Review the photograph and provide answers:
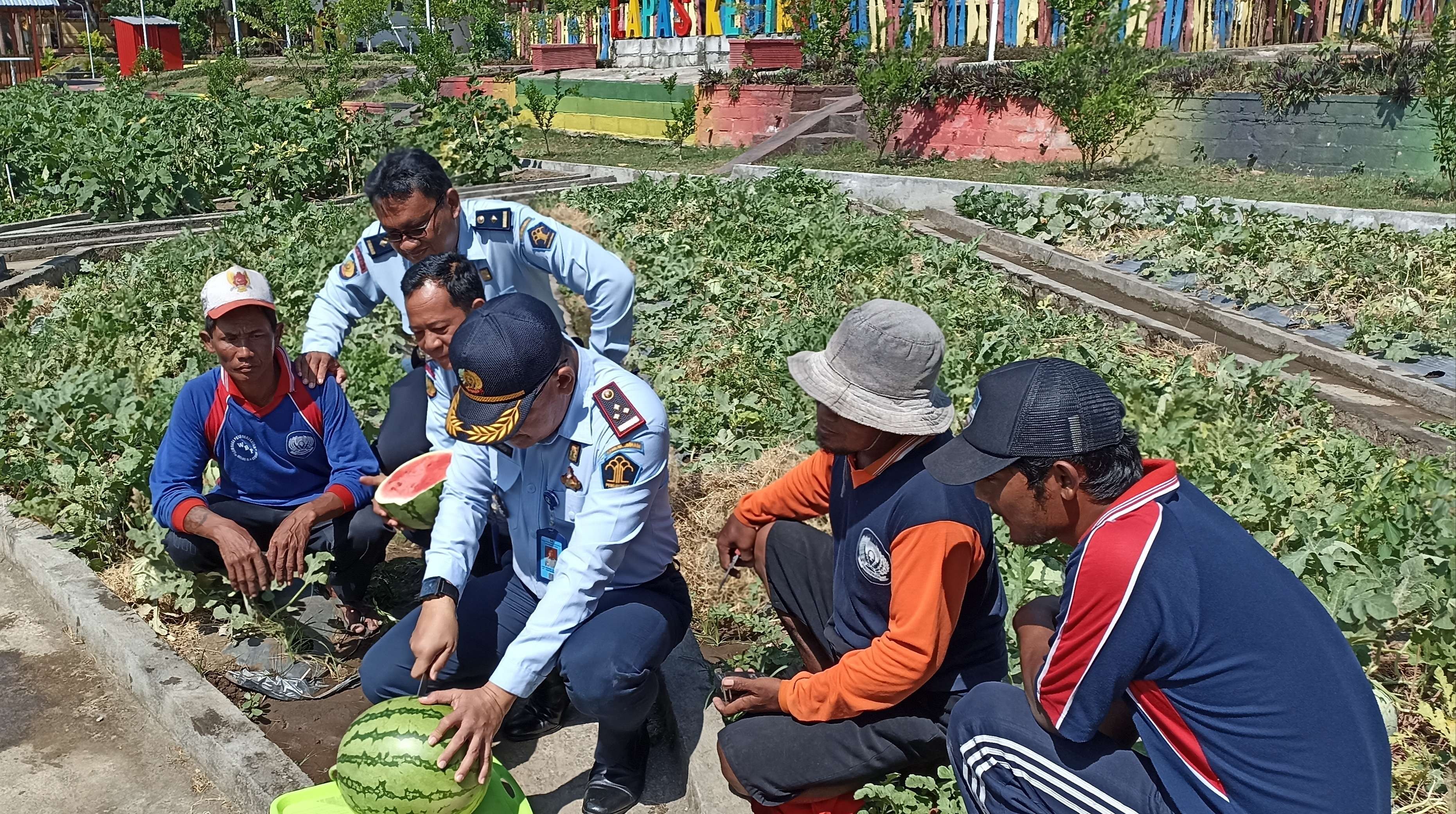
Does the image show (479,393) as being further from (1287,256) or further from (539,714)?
(1287,256)

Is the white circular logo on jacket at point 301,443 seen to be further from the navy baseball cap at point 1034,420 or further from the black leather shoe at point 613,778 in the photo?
the navy baseball cap at point 1034,420

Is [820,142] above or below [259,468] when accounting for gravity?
above

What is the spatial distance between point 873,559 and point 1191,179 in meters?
13.2

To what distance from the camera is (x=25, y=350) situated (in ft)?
21.9

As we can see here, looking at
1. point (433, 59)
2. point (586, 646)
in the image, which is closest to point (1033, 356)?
point (586, 646)

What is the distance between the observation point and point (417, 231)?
452cm

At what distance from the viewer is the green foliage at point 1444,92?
1205 centimetres

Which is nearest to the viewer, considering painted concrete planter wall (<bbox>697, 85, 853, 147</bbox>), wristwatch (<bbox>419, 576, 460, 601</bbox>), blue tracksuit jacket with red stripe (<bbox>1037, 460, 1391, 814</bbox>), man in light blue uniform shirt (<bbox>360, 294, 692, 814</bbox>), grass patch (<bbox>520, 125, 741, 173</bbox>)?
blue tracksuit jacket with red stripe (<bbox>1037, 460, 1391, 814</bbox>)

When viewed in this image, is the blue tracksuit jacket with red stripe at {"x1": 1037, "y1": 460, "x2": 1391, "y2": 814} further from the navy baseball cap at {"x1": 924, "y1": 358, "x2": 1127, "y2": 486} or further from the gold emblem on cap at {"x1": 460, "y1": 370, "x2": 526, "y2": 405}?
the gold emblem on cap at {"x1": 460, "y1": 370, "x2": 526, "y2": 405}

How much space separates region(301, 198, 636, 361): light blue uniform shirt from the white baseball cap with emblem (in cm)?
51

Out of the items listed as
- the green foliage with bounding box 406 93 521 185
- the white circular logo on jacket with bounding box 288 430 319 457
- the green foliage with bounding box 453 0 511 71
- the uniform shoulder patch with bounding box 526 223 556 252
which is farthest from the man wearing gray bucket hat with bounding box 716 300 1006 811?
the green foliage with bounding box 453 0 511 71

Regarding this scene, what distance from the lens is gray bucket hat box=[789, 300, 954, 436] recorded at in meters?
2.86

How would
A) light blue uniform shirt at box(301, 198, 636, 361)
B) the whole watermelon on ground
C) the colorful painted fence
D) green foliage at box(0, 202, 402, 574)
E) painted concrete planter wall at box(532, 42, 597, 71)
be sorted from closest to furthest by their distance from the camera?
1. the whole watermelon on ground
2. light blue uniform shirt at box(301, 198, 636, 361)
3. green foliage at box(0, 202, 402, 574)
4. the colorful painted fence
5. painted concrete planter wall at box(532, 42, 597, 71)

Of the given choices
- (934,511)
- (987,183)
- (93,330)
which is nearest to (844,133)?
(987,183)
